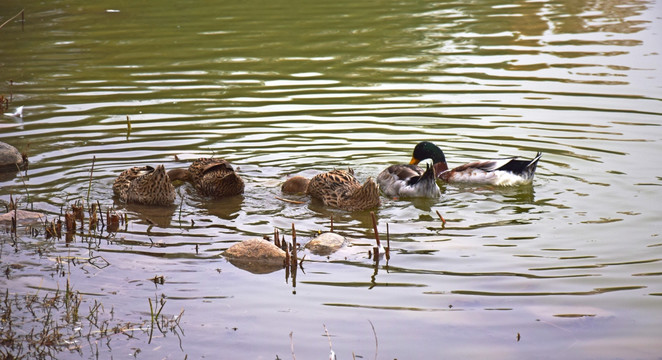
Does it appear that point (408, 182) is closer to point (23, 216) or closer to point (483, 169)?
point (483, 169)

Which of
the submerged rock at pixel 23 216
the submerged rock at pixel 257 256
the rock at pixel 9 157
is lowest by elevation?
the submerged rock at pixel 257 256

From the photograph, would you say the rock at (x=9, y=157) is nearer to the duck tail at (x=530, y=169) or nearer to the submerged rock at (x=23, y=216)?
the submerged rock at (x=23, y=216)

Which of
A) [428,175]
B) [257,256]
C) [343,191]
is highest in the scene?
[428,175]

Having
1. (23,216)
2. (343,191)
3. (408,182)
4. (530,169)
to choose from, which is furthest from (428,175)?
(23,216)

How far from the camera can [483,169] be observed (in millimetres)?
10906

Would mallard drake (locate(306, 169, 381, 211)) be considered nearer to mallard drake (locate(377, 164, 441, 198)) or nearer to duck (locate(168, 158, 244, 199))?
mallard drake (locate(377, 164, 441, 198))

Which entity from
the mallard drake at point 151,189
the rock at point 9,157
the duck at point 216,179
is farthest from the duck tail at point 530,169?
the rock at point 9,157

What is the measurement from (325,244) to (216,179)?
249 centimetres

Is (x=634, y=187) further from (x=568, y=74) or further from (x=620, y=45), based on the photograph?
(x=620, y=45)

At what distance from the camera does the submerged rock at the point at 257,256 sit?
26.3ft

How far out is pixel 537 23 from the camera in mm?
21156

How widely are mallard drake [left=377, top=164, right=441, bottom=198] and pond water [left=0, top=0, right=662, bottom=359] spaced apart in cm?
16

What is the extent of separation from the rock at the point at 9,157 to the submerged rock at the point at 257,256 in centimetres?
468

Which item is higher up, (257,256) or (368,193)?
(368,193)
